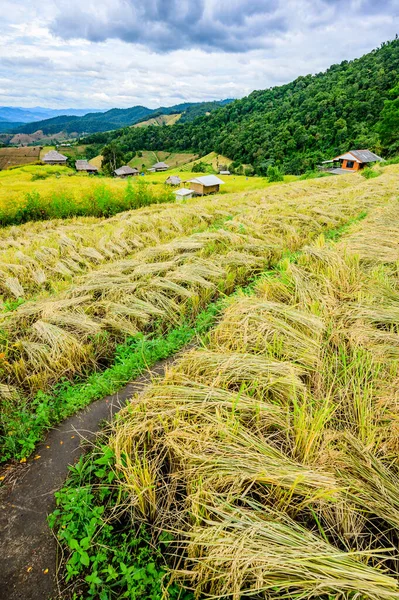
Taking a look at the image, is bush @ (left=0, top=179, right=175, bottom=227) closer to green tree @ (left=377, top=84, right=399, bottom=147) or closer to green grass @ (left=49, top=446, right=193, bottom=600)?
green grass @ (left=49, top=446, right=193, bottom=600)

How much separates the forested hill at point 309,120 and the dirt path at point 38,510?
46.7 m

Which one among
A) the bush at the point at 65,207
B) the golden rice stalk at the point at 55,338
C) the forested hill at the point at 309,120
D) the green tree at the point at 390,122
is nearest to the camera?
the golden rice stalk at the point at 55,338

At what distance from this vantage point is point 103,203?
37.2 ft

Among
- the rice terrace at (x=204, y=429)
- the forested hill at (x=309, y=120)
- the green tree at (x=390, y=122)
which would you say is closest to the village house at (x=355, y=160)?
the green tree at (x=390, y=122)

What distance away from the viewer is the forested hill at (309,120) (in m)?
45.2

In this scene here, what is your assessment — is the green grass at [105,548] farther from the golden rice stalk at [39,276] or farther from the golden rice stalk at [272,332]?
the golden rice stalk at [39,276]

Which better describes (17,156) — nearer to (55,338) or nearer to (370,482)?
(55,338)

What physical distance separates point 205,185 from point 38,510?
1441 inches

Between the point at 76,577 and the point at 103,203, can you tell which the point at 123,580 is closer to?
the point at 76,577

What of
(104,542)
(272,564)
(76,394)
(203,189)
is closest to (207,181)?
(203,189)

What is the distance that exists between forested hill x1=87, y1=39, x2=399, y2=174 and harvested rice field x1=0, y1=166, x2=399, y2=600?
148 ft

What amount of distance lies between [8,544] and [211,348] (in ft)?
5.92

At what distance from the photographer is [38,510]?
157 centimetres

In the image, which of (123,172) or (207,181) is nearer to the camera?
(207,181)
